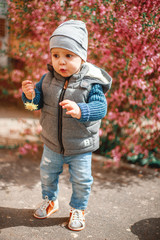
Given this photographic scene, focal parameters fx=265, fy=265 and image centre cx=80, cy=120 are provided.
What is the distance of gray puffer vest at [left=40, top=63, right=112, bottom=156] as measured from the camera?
2029 millimetres

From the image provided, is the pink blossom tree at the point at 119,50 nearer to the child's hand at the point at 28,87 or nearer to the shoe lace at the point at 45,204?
the child's hand at the point at 28,87

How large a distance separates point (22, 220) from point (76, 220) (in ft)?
1.56

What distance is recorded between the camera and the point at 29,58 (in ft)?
11.1

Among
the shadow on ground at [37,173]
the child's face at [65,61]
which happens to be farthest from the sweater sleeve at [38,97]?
the shadow on ground at [37,173]

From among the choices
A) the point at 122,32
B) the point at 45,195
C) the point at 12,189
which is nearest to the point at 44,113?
the point at 45,195

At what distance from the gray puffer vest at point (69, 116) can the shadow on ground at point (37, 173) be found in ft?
3.36

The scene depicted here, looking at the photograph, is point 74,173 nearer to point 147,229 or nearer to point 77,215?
point 77,215

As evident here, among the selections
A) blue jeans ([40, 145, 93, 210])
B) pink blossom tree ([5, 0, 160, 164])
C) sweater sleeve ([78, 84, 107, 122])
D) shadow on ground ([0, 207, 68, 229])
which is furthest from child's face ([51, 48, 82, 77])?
shadow on ground ([0, 207, 68, 229])

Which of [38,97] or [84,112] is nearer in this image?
[84,112]

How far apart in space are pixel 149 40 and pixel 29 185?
78.5 inches

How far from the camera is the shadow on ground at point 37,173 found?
3.02 meters

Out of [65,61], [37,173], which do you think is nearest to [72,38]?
[65,61]

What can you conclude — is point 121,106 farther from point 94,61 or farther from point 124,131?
point 94,61

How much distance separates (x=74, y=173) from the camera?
7.03ft
